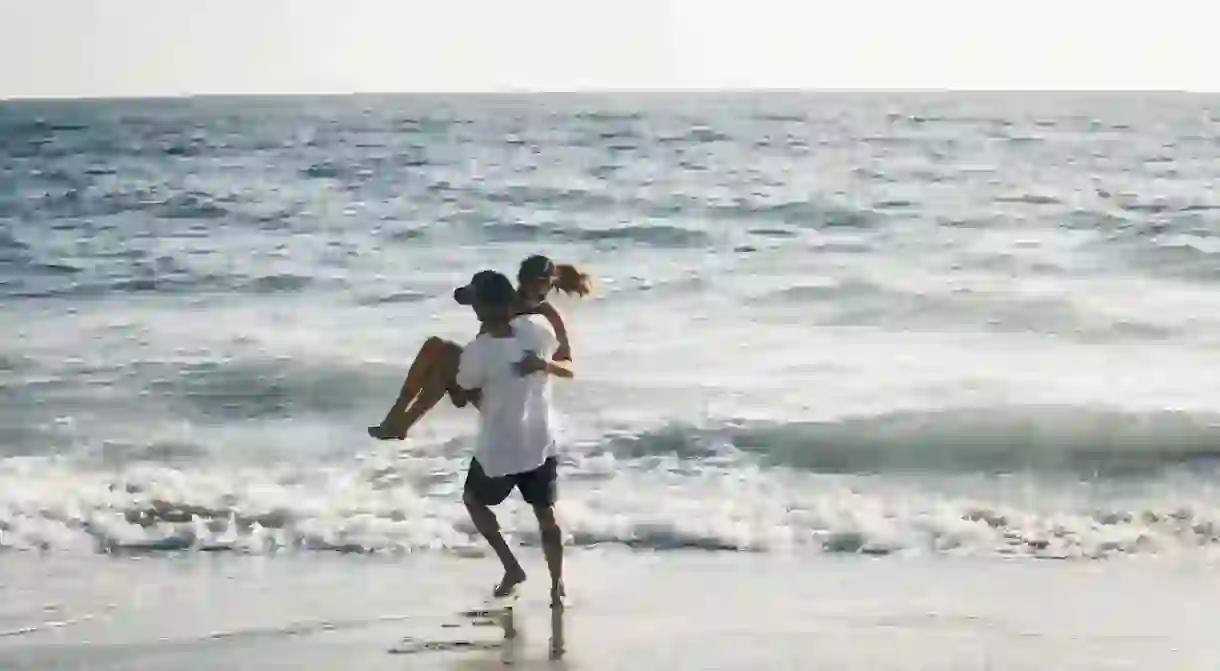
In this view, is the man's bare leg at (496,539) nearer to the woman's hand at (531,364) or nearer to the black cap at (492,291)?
the woman's hand at (531,364)

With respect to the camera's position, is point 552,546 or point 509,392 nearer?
point 509,392

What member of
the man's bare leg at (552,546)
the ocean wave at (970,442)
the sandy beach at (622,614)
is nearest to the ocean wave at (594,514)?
the sandy beach at (622,614)

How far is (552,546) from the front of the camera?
623cm

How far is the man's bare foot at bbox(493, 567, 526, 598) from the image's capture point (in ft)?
20.9

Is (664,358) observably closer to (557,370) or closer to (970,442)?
(970,442)

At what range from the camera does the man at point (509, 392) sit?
5.77 metres

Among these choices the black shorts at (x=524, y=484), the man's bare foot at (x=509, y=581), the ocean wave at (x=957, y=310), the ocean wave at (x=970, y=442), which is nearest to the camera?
the black shorts at (x=524, y=484)

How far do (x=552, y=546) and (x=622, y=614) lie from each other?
1.38ft

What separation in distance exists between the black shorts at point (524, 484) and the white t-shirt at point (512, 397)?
42 mm

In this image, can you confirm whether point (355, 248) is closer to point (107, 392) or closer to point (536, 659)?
point (107, 392)

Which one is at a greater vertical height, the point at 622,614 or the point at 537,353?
the point at 537,353

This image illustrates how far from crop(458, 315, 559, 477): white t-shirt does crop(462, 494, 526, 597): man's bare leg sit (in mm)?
239

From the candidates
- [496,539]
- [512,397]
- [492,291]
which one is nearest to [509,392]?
[512,397]

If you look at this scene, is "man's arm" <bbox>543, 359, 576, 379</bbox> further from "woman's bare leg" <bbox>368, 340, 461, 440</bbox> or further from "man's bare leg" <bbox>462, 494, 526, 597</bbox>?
"man's bare leg" <bbox>462, 494, 526, 597</bbox>
